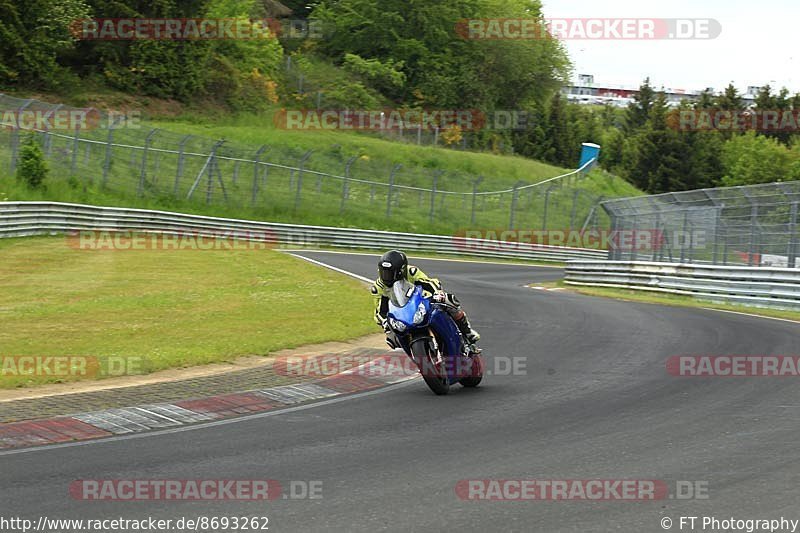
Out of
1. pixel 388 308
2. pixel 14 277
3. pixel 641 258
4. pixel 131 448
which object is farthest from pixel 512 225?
pixel 131 448

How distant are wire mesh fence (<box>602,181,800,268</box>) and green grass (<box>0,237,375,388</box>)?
28.7 ft

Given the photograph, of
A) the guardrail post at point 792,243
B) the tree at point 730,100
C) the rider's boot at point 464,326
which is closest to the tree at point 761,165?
the tree at point 730,100

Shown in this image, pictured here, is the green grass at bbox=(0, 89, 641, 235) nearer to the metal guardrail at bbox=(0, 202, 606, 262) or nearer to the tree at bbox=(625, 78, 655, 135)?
the metal guardrail at bbox=(0, 202, 606, 262)

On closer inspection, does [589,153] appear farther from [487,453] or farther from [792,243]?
[487,453]

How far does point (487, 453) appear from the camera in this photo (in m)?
7.57

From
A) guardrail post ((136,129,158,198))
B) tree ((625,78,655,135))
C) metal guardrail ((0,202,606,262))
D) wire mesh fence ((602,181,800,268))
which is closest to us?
wire mesh fence ((602,181,800,268))

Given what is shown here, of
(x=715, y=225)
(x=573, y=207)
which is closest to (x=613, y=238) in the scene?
(x=715, y=225)

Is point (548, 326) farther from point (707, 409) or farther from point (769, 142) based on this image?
point (769, 142)

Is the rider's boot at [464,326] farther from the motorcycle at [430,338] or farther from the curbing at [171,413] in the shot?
the curbing at [171,413]

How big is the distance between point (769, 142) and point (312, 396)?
7792cm

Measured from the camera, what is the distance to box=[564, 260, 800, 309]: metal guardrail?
2073 cm

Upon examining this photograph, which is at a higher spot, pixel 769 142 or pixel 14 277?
pixel 769 142

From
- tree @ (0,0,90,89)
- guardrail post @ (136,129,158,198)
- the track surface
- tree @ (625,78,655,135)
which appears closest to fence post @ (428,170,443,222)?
guardrail post @ (136,129,158,198)

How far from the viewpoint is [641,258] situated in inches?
1267
